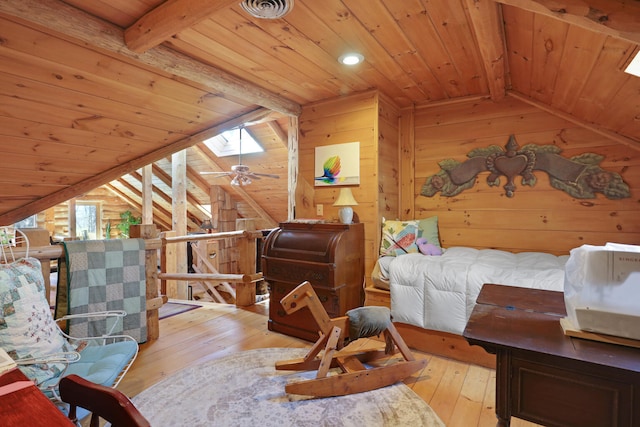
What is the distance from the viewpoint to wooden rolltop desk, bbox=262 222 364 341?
263 centimetres

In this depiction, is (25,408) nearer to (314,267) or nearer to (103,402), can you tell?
(103,402)

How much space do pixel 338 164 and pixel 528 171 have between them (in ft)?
5.67

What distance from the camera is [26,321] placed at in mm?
1450

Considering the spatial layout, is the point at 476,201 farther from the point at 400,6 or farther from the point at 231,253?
the point at 231,253

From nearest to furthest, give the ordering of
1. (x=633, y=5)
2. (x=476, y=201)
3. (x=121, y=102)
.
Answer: (x=633, y=5)
(x=121, y=102)
(x=476, y=201)

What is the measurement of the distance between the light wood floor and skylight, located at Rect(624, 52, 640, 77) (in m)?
1.86

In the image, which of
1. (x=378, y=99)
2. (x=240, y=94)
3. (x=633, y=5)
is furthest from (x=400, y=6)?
(x=240, y=94)

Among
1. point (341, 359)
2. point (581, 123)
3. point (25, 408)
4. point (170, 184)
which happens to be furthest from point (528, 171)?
point (170, 184)

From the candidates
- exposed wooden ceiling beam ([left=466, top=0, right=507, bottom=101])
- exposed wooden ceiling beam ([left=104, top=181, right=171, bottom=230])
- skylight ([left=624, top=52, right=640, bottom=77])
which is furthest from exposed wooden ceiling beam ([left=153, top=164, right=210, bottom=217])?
skylight ([left=624, top=52, right=640, bottom=77])

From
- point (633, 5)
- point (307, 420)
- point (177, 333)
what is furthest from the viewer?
point (177, 333)

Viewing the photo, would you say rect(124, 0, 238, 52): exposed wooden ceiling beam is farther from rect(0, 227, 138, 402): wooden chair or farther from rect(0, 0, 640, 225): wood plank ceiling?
rect(0, 227, 138, 402): wooden chair

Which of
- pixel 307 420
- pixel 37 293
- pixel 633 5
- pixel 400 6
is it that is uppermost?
pixel 400 6

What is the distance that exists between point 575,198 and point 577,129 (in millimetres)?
585

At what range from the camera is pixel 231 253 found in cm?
762
